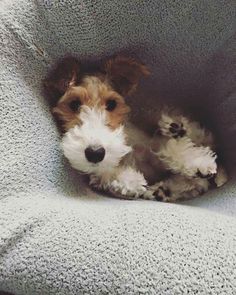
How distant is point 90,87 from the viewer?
1249 millimetres

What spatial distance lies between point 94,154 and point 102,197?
0.18 m

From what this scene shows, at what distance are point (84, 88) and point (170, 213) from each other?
39 centimetres

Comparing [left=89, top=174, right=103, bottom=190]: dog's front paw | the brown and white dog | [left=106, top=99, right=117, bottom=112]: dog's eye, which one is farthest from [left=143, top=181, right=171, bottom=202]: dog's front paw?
[left=106, top=99, right=117, bottom=112]: dog's eye

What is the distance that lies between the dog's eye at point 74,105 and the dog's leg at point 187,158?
29cm

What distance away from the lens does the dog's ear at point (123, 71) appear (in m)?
1.29

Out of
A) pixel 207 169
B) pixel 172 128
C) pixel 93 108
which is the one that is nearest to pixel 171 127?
pixel 172 128

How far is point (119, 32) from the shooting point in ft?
4.31

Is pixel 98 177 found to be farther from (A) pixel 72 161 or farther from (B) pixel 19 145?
(B) pixel 19 145

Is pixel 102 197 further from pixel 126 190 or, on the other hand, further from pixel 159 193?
Answer: pixel 159 193

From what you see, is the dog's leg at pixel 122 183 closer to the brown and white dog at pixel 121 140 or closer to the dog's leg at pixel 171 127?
the brown and white dog at pixel 121 140

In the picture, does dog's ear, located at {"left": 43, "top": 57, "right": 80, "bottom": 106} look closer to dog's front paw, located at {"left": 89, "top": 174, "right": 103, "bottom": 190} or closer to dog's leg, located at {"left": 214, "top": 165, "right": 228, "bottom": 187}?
dog's front paw, located at {"left": 89, "top": 174, "right": 103, "bottom": 190}

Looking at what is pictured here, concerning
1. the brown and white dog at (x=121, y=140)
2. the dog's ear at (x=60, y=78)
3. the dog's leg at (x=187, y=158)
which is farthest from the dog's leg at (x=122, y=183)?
the dog's ear at (x=60, y=78)

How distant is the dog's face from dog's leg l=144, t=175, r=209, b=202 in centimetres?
20

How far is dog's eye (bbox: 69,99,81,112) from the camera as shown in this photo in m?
1.23
